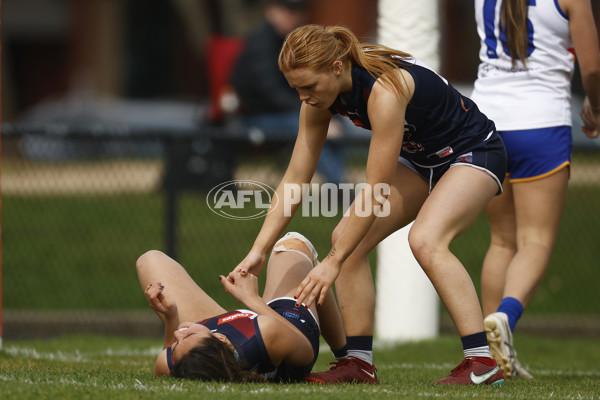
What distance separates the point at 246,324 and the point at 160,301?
481 millimetres

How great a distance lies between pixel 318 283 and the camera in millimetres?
4328

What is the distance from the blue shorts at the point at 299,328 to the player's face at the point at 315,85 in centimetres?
94

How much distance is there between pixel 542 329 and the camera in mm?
8430

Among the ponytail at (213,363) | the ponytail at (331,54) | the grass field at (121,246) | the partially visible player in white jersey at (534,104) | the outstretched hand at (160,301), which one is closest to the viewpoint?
the ponytail at (213,363)

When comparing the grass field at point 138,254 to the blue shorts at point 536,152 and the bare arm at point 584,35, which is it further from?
the bare arm at point 584,35

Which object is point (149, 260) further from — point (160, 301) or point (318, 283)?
point (318, 283)

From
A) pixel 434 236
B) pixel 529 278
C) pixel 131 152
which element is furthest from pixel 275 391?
pixel 131 152

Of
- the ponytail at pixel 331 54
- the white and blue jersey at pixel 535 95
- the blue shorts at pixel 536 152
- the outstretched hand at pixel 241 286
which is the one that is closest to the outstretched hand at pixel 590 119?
the white and blue jersey at pixel 535 95

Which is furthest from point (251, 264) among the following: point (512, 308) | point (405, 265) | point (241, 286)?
point (405, 265)

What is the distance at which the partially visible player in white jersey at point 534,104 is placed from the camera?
203 inches

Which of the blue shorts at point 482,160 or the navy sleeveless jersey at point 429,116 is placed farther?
the blue shorts at point 482,160

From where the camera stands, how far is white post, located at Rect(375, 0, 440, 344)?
7219 mm

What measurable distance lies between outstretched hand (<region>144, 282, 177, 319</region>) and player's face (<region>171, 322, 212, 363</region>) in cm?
26

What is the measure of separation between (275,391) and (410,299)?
354 cm
